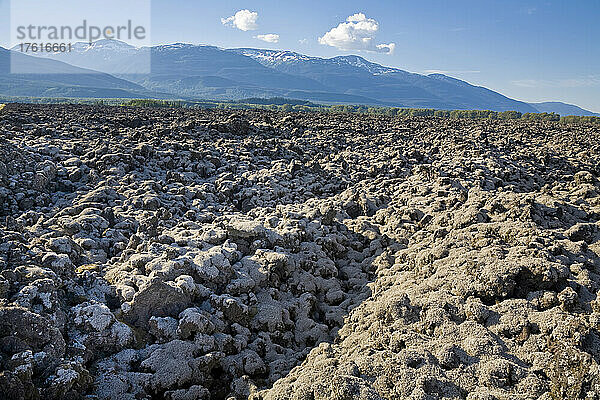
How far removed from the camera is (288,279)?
358 inches

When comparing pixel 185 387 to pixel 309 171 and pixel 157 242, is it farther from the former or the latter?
pixel 309 171

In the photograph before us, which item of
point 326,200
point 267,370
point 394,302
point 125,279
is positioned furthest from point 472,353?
point 326,200

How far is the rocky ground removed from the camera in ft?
19.0

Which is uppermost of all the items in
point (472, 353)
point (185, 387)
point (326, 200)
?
point (326, 200)

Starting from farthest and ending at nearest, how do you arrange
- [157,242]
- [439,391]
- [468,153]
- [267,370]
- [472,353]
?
1. [468,153]
2. [157,242]
3. [267,370]
4. [472,353]
5. [439,391]

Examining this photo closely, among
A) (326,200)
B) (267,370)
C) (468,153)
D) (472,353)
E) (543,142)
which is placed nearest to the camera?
(472,353)

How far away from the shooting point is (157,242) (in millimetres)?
9469

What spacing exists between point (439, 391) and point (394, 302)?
6.23 ft

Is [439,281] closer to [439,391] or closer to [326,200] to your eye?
[439,391]

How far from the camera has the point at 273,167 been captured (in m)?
15.6

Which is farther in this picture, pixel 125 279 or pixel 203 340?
pixel 125 279

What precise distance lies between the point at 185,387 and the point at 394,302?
3612mm

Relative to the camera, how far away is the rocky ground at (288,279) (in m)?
5.79

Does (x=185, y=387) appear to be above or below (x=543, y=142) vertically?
below
